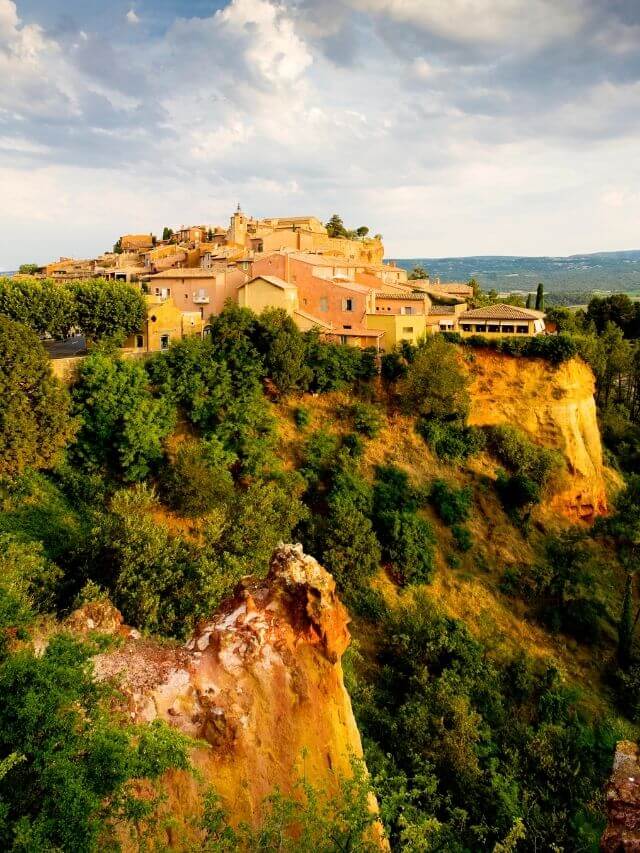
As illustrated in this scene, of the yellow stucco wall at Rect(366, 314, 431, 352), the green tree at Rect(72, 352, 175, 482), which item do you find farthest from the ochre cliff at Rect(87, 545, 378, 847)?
the yellow stucco wall at Rect(366, 314, 431, 352)

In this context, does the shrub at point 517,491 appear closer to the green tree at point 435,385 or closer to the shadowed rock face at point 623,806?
the green tree at point 435,385

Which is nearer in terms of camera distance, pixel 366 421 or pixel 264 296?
pixel 366 421

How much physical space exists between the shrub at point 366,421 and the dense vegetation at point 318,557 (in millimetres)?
133

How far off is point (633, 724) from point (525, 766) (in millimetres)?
6359

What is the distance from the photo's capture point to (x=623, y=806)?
896 cm

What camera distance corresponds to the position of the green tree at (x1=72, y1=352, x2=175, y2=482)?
28.7 meters

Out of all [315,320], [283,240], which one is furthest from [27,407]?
[283,240]

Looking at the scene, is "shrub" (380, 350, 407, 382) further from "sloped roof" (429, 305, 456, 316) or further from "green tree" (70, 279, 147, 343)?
"green tree" (70, 279, 147, 343)

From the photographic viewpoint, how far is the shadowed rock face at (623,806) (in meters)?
8.57

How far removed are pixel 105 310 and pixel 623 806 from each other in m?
32.4

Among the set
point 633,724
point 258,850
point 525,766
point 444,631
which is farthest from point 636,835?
point 633,724

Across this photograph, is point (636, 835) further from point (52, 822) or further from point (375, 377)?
point (375, 377)

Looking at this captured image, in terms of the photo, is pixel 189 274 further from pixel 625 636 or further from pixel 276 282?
pixel 625 636

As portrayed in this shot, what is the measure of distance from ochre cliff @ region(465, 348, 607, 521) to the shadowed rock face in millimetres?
27019
